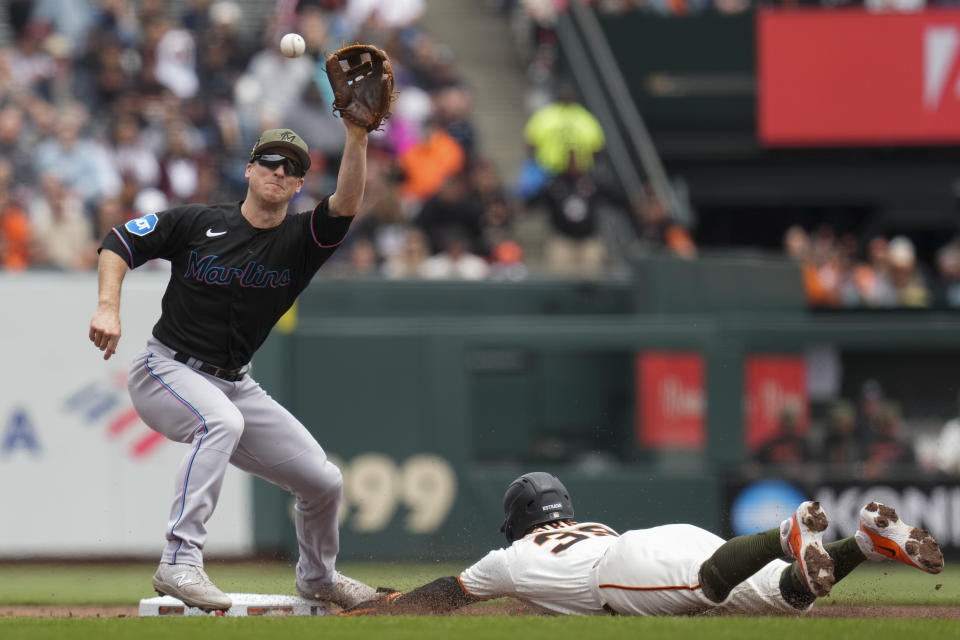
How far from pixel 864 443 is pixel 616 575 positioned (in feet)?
18.1

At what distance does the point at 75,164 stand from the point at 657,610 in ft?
28.6

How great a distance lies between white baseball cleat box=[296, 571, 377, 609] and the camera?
267 inches

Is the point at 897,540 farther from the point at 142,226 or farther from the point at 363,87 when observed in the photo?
the point at 142,226

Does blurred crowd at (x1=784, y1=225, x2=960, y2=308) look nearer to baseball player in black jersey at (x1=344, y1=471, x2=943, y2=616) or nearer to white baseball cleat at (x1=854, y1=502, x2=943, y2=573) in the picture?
baseball player in black jersey at (x1=344, y1=471, x2=943, y2=616)

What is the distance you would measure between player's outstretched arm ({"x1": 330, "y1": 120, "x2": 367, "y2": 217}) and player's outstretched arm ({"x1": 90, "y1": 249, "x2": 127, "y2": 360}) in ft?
3.08

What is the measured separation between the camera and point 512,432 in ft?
35.5

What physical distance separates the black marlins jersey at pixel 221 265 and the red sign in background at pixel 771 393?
206 inches

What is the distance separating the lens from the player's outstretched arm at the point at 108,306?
5910 millimetres

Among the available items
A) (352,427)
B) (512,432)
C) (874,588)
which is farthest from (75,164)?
(874,588)

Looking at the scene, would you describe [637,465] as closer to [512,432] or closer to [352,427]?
[512,432]

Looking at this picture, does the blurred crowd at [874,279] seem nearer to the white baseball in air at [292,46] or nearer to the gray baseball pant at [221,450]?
the gray baseball pant at [221,450]

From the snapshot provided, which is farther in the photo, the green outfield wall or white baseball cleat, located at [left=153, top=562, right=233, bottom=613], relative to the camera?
the green outfield wall

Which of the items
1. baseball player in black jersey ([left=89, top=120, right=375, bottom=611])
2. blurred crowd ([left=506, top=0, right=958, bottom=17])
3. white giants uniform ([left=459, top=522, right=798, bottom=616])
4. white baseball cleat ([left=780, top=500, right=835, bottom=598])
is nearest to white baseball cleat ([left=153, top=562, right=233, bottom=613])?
baseball player in black jersey ([left=89, top=120, right=375, bottom=611])

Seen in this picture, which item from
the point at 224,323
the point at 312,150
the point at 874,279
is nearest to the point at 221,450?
the point at 224,323
